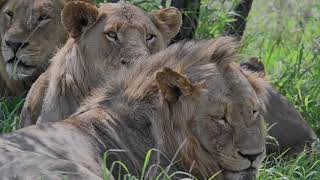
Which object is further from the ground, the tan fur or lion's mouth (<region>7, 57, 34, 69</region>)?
the tan fur

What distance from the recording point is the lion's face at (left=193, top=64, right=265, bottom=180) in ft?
17.0

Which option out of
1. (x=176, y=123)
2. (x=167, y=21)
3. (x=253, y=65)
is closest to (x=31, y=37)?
(x=167, y=21)

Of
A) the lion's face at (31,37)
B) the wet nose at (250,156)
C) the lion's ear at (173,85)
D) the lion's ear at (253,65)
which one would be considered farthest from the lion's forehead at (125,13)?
the wet nose at (250,156)

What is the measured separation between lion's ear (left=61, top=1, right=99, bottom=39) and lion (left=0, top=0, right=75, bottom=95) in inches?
28.6

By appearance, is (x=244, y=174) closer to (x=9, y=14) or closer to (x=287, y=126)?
(x=287, y=126)

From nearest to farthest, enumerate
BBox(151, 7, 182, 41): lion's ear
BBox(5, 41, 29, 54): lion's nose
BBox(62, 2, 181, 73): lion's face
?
BBox(62, 2, 181, 73): lion's face
BBox(151, 7, 182, 41): lion's ear
BBox(5, 41, 29, 54): lion's nose

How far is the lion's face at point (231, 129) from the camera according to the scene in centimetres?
519

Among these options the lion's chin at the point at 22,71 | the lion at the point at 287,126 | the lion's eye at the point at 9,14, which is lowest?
the lion at the point at 287,126

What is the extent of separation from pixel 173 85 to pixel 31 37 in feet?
8.01

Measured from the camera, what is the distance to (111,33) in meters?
6.62

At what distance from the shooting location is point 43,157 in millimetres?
4812

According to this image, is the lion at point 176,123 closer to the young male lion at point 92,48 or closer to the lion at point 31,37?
the young male lion at point 92,48

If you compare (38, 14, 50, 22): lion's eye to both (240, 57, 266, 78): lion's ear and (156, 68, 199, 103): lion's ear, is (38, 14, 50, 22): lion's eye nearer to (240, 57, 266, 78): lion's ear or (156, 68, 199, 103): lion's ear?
(240, 57, 266, 78): lion's ear

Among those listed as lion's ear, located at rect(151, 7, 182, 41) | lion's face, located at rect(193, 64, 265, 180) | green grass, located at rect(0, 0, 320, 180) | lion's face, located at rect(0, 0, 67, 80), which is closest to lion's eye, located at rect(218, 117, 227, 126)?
lion's face, located at rect(193, 64, 265, 180)
